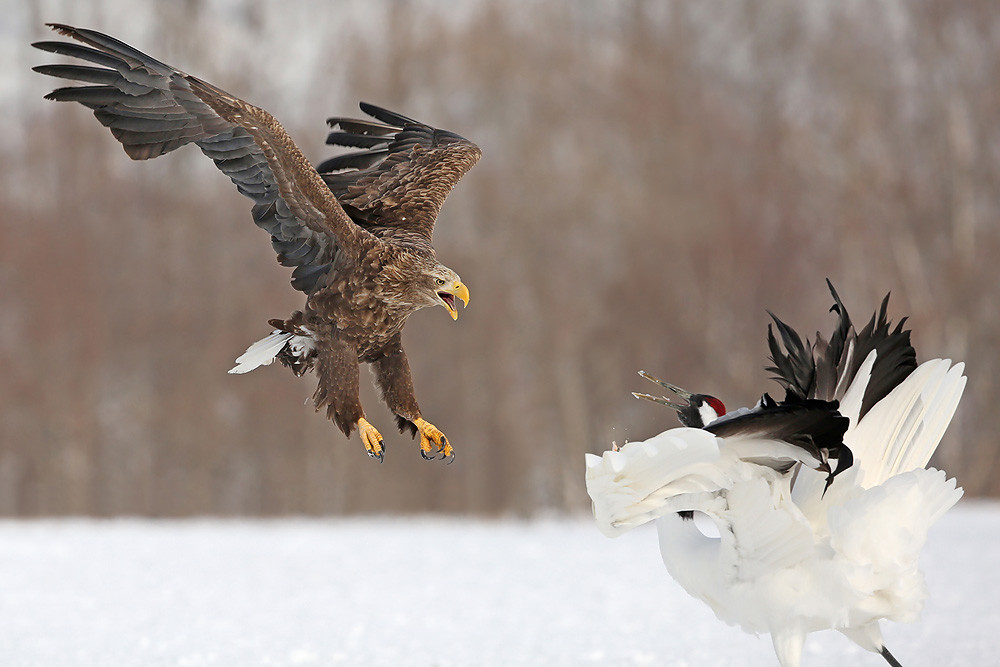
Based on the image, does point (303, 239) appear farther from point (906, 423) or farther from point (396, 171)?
point (906, 423)

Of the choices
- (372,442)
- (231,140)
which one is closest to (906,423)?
(372,442)

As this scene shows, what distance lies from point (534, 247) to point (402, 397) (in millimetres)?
14620

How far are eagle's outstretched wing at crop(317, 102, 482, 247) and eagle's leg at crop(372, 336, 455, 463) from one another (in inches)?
14.2

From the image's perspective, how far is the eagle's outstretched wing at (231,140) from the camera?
119 inches

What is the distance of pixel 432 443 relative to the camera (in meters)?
2.92

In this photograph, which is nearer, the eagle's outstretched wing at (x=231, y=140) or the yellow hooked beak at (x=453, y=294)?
the yellow hooked beak at (x=453, y=294)

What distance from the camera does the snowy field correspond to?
6414 millimetres

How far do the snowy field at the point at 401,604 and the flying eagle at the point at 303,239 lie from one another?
356 centimetres

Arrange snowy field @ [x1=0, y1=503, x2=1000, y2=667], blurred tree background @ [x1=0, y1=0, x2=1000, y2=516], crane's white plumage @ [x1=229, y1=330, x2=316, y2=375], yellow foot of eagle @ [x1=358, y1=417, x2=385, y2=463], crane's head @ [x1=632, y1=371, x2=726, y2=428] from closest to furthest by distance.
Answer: yellow foot of eagle @ [x1=358, y1=417, x2=385, y2=463], crane's white plumage @ [x1=229, y1=330, x2=316, y2=375], crane's head @ [x1=632, y1=371, x2=726, y2=428], snowy field @ [x1=0, y1=503, x2=1000, y2=667], blurred tree background @ [x1=0, y1=0, x2=1000, y2=516]

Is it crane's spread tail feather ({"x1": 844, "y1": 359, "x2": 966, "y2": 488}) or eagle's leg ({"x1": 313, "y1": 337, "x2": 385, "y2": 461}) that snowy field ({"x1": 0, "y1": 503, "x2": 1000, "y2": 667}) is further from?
eagle's leg ({"x1": 313, "y1": 337, "x2": 385, "y2": 461})

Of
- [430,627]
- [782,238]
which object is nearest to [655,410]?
[782,238]

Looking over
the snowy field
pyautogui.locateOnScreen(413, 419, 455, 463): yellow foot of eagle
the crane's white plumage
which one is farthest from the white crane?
the snowy field

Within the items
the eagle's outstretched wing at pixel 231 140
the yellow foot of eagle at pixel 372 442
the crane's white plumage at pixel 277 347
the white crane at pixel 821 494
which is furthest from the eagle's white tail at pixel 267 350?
the white crane at pixel 821 494

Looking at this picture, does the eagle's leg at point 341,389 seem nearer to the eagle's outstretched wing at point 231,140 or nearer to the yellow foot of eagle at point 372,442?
the yellow foot of eagle at point 372,442
